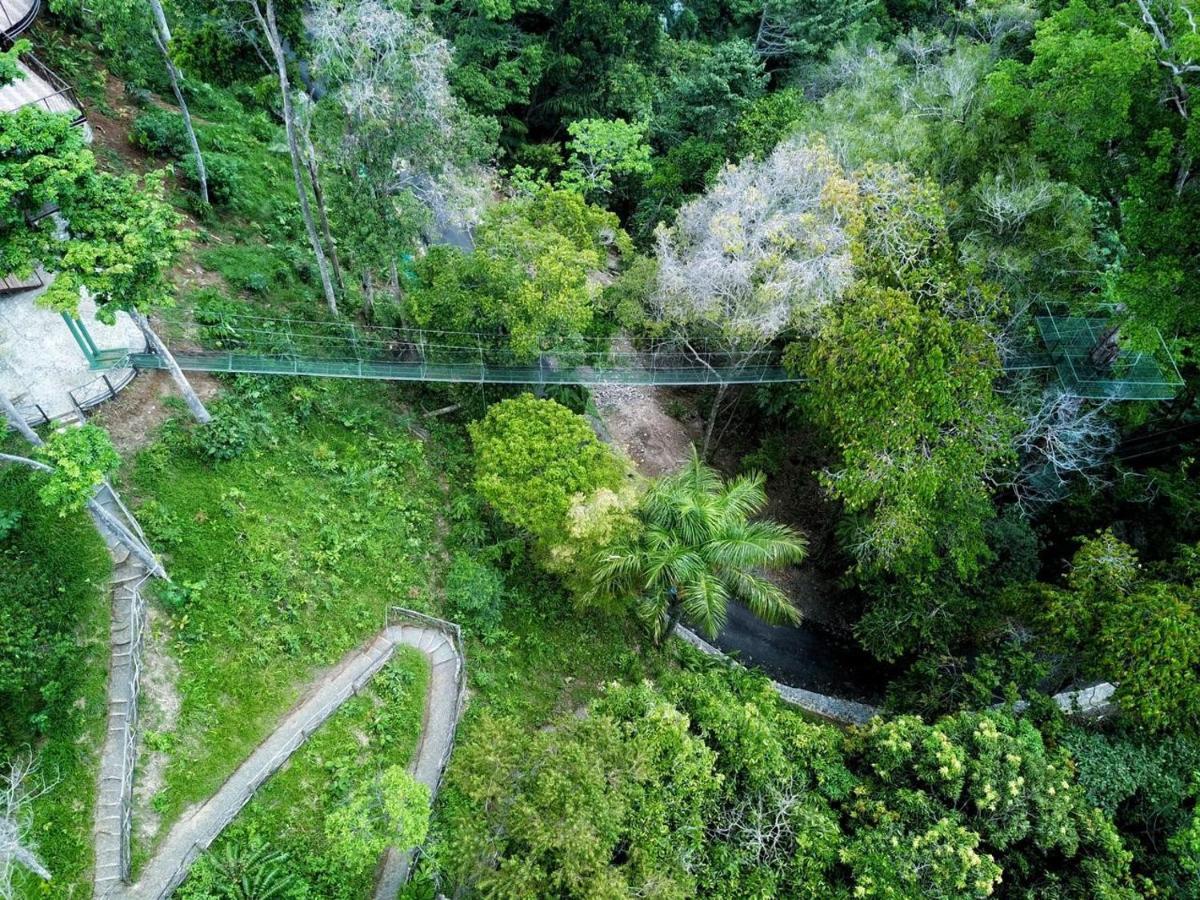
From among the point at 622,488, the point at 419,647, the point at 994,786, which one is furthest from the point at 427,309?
the point at 994,786

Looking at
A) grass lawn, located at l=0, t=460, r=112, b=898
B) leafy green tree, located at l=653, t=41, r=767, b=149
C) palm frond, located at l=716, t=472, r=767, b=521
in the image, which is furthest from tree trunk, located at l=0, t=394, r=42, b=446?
leafy green tree, located at l=653, t=41, r=767, b=149

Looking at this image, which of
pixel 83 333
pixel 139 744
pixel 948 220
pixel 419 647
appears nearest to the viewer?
pixel 139 744

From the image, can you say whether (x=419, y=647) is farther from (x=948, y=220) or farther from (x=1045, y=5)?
(x=1045, y=5)

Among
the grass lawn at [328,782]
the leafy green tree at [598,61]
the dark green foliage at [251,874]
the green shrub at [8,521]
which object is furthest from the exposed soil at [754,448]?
the green shrub at [8,521]

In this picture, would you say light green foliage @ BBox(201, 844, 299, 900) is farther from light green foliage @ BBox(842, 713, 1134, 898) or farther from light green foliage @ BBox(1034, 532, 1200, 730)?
light green foliage @ BBox(1034, 532, 1200, 730)

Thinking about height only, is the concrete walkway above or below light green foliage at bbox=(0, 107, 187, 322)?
below

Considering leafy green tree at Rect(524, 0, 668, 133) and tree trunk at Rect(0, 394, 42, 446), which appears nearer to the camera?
tree trunk at Rect(0, 394, 42, 446)
